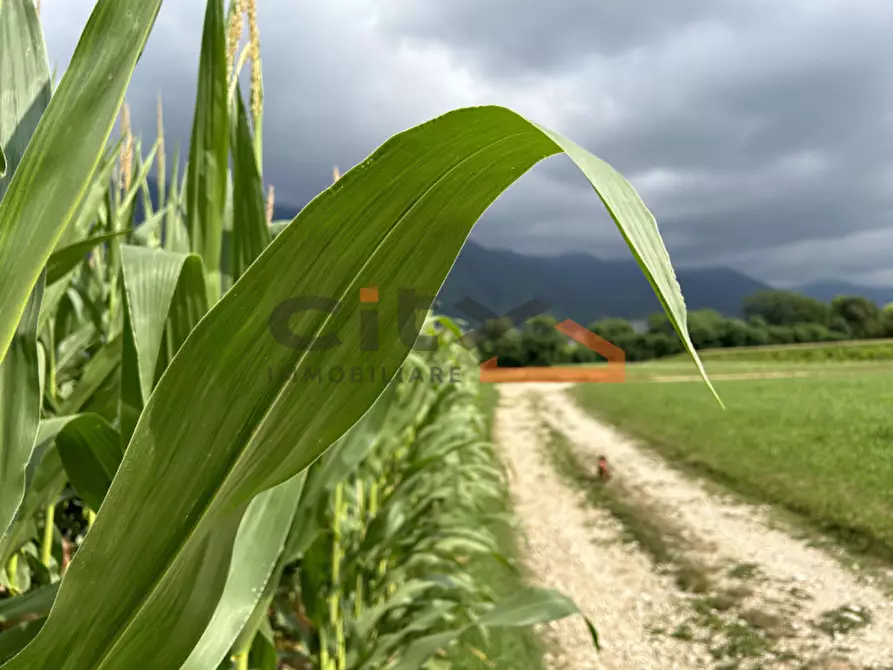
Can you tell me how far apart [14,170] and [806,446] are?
4.56 metres

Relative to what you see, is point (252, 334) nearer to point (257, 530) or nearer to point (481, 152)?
point (481, 152)

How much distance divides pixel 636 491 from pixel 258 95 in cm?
439

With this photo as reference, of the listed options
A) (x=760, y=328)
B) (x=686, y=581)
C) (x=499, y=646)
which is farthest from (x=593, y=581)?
(x=760, y=328)

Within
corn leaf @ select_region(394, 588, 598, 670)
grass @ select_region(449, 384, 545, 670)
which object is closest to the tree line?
grass @ select_region(449, 384, 545, 670)

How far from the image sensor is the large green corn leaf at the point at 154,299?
33 cm

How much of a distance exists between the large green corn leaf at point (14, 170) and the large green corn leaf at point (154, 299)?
0.05 metres

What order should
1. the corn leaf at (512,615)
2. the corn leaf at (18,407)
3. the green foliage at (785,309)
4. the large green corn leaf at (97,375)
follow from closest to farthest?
the corn leaf at (18,407) → the large green corn leaf at (97,375) → the corn leaf at (512,615) → the green foliage at (785,309)

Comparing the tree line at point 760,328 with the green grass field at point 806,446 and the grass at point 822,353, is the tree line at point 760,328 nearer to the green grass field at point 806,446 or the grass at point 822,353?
the grass at point 822,353

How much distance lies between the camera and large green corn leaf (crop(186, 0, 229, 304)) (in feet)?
1.12

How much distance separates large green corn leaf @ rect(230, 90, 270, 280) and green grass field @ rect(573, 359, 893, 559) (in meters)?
1.69

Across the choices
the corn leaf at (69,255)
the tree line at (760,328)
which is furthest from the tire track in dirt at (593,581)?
the tree line at (760,328)

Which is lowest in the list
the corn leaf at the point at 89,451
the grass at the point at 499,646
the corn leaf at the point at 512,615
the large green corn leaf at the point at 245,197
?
the grass at the point at 499,646

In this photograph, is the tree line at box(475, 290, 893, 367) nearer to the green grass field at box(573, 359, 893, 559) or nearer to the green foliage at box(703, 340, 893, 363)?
the green foliage at box(703, 340, 893, 363)

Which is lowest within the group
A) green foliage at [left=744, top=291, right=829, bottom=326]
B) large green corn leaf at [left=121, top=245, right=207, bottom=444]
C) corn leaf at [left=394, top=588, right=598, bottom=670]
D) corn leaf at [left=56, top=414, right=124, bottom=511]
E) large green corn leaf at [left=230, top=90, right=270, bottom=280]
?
corn leaf at [left=394, top=588, right=598, bottom=670]
